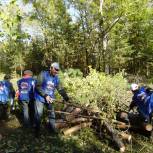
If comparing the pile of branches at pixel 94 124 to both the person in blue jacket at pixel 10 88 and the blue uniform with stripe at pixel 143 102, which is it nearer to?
the blue uniform with stripe at pixel 143 102

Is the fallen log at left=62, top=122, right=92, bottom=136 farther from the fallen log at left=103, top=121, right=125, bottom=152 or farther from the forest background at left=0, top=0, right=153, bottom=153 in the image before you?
the forest background at left=0, top=0, right=153, bottom=153

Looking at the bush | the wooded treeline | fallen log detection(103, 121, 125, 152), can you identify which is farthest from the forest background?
fallen log detection(103, 121, 125, 152)

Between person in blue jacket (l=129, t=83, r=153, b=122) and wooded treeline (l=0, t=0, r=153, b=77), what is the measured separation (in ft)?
57.5

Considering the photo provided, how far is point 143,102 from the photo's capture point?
10.4 meters

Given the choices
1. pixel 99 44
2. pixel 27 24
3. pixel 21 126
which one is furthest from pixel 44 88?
pixel 27 24

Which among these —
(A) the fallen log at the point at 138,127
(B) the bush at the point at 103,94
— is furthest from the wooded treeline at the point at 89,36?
(A) the fallen log at the point at 138,127

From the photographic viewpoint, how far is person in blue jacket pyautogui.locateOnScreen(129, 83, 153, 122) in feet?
33.5

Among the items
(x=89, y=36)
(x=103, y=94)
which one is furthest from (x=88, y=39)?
(x=103, y=94)

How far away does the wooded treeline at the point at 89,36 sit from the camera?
30.0 m

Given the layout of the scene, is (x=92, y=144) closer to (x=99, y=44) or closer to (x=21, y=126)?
(x=21, y=126)

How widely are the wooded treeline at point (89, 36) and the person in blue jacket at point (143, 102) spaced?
57.5ft

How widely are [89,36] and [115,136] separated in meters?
25.5

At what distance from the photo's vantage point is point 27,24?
41938mm

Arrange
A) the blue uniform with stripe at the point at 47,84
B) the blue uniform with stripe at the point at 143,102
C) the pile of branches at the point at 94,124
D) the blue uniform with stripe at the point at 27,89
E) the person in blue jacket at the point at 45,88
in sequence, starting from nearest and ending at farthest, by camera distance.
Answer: the person in blue jacket at the point at 45,88
the blue uniform with stripe at the point at 47,84
the pile of branches at the point at 94,124
the blue uniform with stripe at the point at 143,102
the blue uniform with stripe at the point at 27,89
